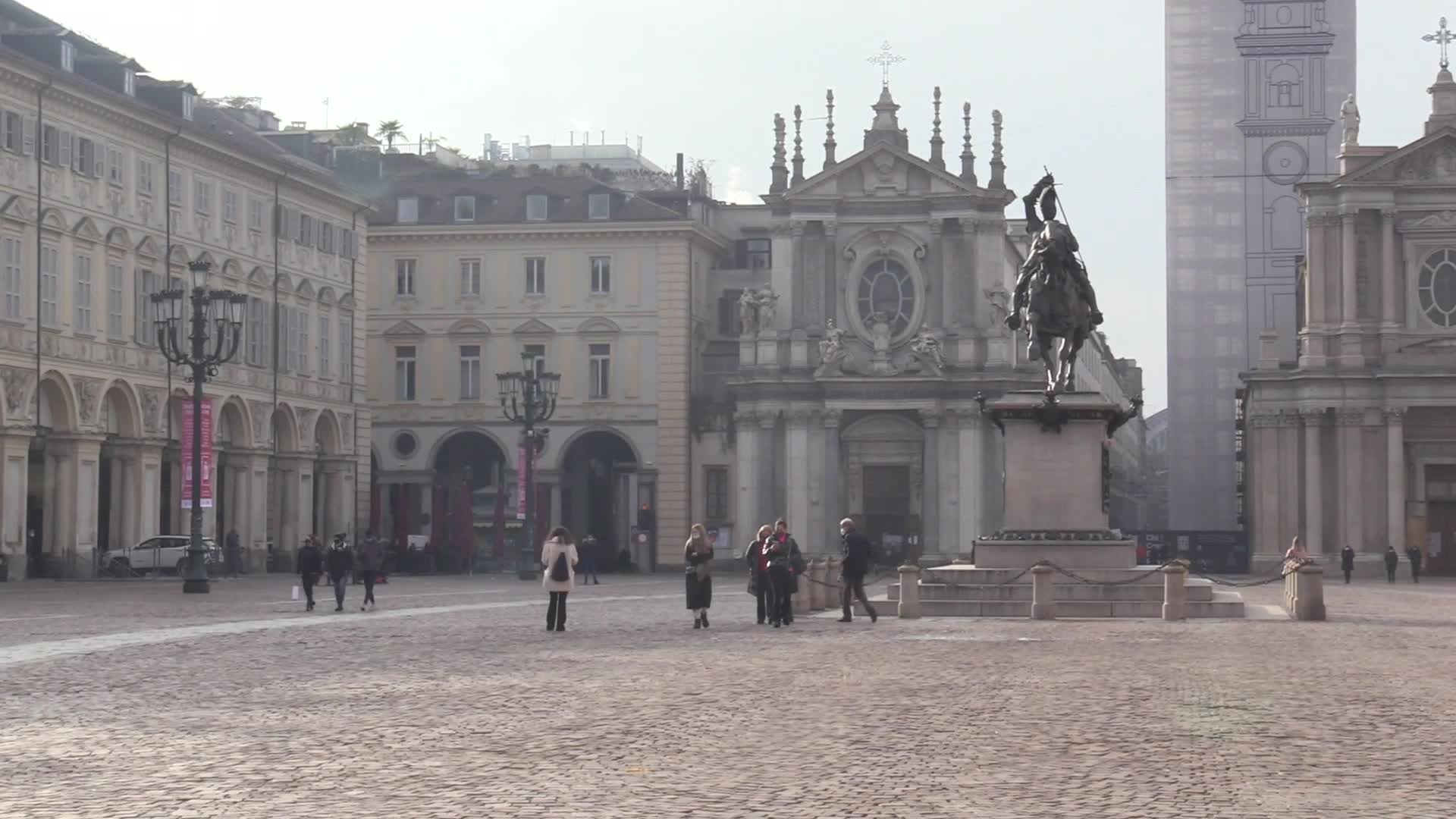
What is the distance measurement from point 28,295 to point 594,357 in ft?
120

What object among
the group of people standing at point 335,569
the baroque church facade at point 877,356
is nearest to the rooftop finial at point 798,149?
the baroque church facade at point 877,356

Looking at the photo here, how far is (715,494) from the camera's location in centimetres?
9931

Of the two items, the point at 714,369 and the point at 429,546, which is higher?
the point at 714,369

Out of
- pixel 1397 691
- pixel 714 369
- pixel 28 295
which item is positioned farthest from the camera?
pixel 714 369

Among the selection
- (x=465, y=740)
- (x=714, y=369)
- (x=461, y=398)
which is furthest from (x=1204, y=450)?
(x=465, y=740)

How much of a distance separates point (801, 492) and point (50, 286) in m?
37.5

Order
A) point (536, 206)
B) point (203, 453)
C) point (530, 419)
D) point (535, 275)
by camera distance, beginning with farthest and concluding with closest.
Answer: point (536, 206) → point (535, 275) → point (530, 419) → point (203, 453)

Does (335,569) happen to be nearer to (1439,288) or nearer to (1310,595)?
(1310,595)

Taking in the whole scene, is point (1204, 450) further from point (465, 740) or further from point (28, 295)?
point (465, 740)

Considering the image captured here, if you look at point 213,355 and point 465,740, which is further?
point 213,355

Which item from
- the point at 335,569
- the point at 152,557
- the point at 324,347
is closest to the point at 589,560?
the point at 152,557

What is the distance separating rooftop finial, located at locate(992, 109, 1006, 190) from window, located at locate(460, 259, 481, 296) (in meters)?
21.4

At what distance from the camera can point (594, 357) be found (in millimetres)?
98562

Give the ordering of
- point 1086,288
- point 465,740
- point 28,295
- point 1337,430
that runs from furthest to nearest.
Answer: point 1337,430 < point 28,295 < point 1086,288 < point 465,740
